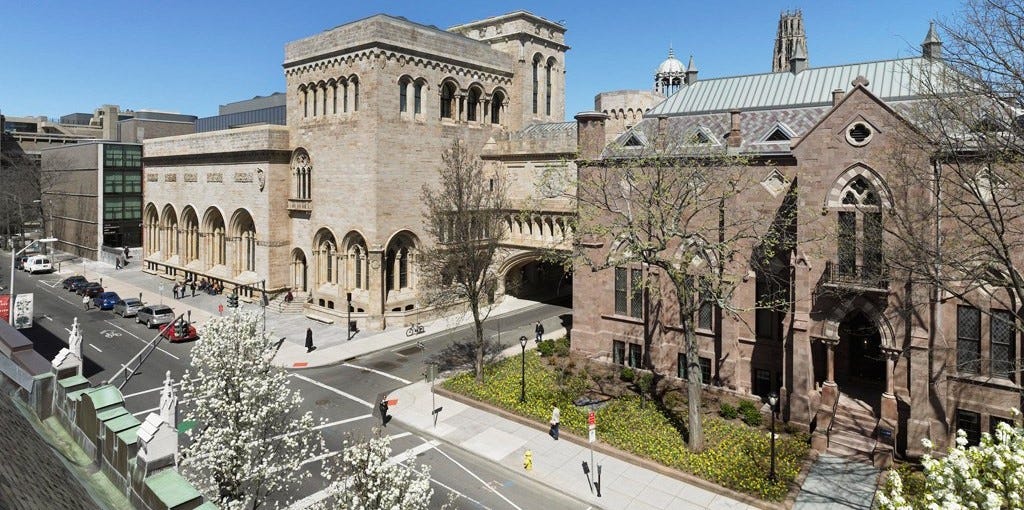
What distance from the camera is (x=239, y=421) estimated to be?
53.9 feet

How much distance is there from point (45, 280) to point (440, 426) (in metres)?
53.6

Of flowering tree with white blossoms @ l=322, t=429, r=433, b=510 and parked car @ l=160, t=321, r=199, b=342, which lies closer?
flowering tree with white blossoms @ l=322, t=429, r=433, b=510

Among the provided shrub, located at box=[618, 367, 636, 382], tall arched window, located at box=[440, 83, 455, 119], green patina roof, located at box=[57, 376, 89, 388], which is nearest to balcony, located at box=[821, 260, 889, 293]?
shrub, located at box=[618, 367, 636, 382]

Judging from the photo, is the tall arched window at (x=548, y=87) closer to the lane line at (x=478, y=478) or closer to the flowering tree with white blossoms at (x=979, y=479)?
the lane line at (x=478, y=478)

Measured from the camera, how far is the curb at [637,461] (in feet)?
63.7

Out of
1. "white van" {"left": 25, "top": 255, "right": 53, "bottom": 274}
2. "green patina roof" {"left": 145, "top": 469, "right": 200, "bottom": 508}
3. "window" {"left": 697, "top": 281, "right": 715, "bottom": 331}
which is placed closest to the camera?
"green patina roof" {"left": 145, "top": 469, "right": 200, "bottom": 508}

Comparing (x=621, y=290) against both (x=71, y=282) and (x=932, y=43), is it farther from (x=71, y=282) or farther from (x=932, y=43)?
(x=71, y=282)

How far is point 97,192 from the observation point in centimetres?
6844

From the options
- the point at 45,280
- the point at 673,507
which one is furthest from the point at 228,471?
the point at 45,280

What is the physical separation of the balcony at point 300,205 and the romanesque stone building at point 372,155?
11 cm

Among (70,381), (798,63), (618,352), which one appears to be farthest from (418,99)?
(70,381)

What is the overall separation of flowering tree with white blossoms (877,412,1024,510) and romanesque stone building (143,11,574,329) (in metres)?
34.0

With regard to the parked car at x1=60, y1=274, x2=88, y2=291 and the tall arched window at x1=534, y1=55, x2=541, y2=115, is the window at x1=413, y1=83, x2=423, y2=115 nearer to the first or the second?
the tall arched window at x1=534, y1=55, x2=541, y2=115

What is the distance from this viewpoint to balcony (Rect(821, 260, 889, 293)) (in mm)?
22125
